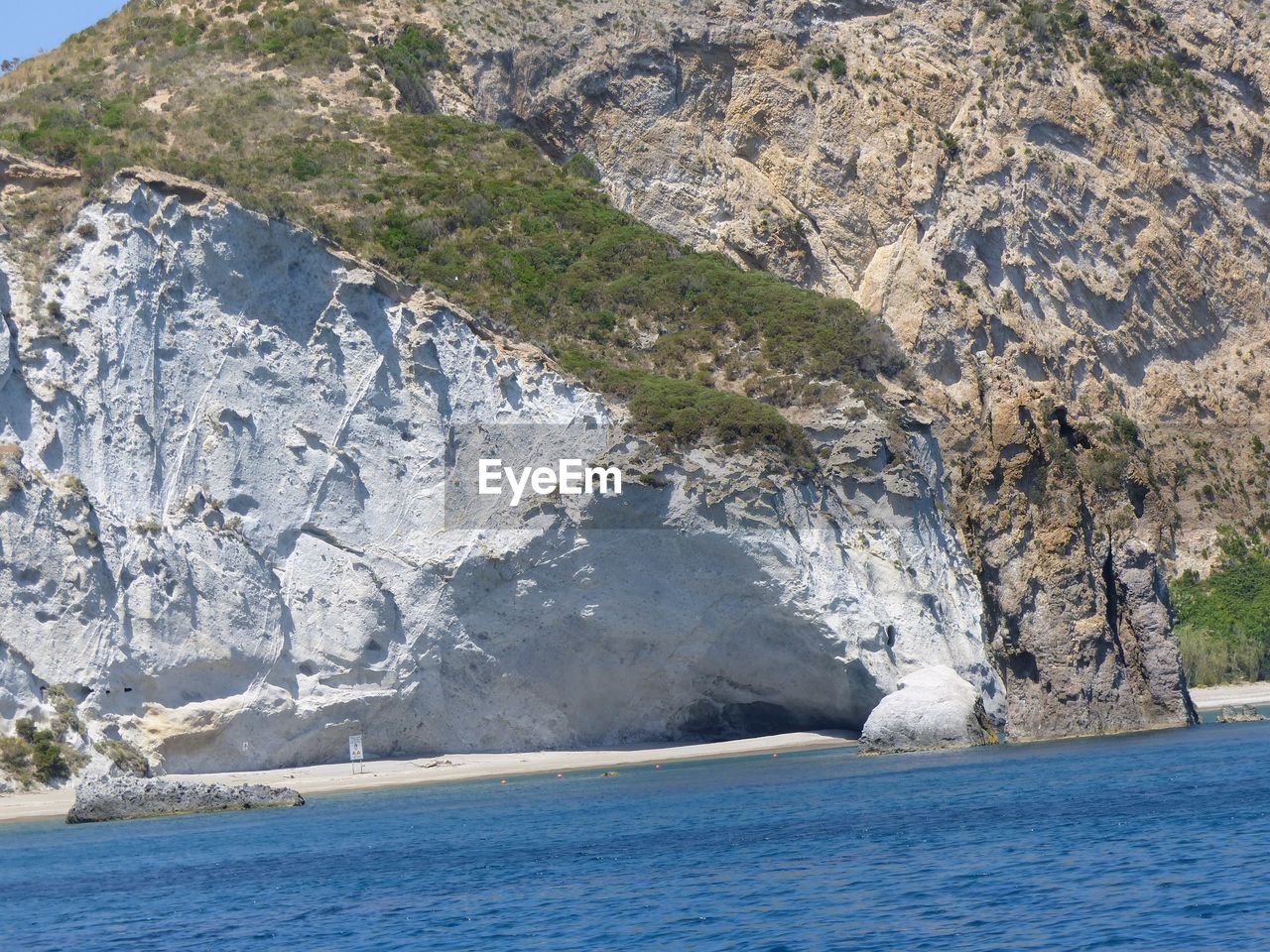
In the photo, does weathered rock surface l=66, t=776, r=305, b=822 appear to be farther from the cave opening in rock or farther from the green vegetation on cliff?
the green vegetation on cliff

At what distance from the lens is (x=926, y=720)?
3716 centimetres

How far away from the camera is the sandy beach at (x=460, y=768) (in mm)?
34500

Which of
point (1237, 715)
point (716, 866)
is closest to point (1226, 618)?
point (1237, 715)

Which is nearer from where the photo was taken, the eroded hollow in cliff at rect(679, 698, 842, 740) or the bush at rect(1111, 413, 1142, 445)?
the eroded hollow in cliff at rect(679, 698, 842, 740)

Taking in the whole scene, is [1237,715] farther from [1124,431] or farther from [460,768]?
[460,768]

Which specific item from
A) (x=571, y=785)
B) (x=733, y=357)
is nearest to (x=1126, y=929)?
(x=571, y=785)

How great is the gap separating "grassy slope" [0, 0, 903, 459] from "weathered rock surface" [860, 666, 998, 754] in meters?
6.74


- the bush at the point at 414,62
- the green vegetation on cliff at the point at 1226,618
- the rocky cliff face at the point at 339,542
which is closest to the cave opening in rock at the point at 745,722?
the rocky cliff face at the point at 339,542

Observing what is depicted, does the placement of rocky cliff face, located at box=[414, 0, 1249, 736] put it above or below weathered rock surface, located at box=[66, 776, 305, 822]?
above

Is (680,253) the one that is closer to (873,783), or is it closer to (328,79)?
(328,79)

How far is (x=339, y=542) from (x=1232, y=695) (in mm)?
32359

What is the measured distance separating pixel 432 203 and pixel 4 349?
669 inches

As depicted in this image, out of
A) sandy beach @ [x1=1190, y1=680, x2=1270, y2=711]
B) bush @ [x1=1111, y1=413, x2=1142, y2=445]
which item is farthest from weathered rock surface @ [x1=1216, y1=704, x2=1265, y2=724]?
bush @ [x1=1111, y1=413, x2=1142, y2=445]

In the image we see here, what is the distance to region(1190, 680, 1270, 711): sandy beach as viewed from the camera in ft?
171
